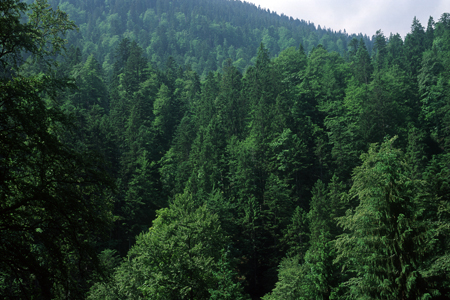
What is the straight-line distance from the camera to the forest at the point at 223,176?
6094mm

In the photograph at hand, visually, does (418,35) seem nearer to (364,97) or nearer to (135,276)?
(364,97)

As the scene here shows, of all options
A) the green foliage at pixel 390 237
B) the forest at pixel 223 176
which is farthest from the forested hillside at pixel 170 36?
the green foliage at pixel 390 237

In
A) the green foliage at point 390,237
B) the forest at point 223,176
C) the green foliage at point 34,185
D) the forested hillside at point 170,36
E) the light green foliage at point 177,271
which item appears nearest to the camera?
the green foliage at point 34,185

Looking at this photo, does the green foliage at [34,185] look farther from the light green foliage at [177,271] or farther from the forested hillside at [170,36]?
the forested hillside at [170,36]

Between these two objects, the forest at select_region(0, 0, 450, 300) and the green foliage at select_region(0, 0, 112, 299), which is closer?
the green foliage at select_region(0, 0, 112, 299)

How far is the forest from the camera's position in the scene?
20.0ft

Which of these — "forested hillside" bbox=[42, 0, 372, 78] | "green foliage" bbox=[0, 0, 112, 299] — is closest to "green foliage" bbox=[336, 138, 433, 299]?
"green foliage" bbox=[0, 0, 112, 299]

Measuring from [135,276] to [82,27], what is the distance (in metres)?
162

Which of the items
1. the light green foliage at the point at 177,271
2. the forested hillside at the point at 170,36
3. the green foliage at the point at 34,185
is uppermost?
the forested hillside at the point at 170,36

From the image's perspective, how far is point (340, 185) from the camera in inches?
1351

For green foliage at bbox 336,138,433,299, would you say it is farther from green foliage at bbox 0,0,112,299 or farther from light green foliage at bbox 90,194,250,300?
green foliage at bbox 0,0,112,299

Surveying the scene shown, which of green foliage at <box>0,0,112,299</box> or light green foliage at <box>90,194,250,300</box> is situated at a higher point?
green foliage at <box>0,0,112,299</box>

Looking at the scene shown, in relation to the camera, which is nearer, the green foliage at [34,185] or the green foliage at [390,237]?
the green foliage at [34,185]

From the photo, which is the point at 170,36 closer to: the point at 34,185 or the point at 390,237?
the point at 390,237
